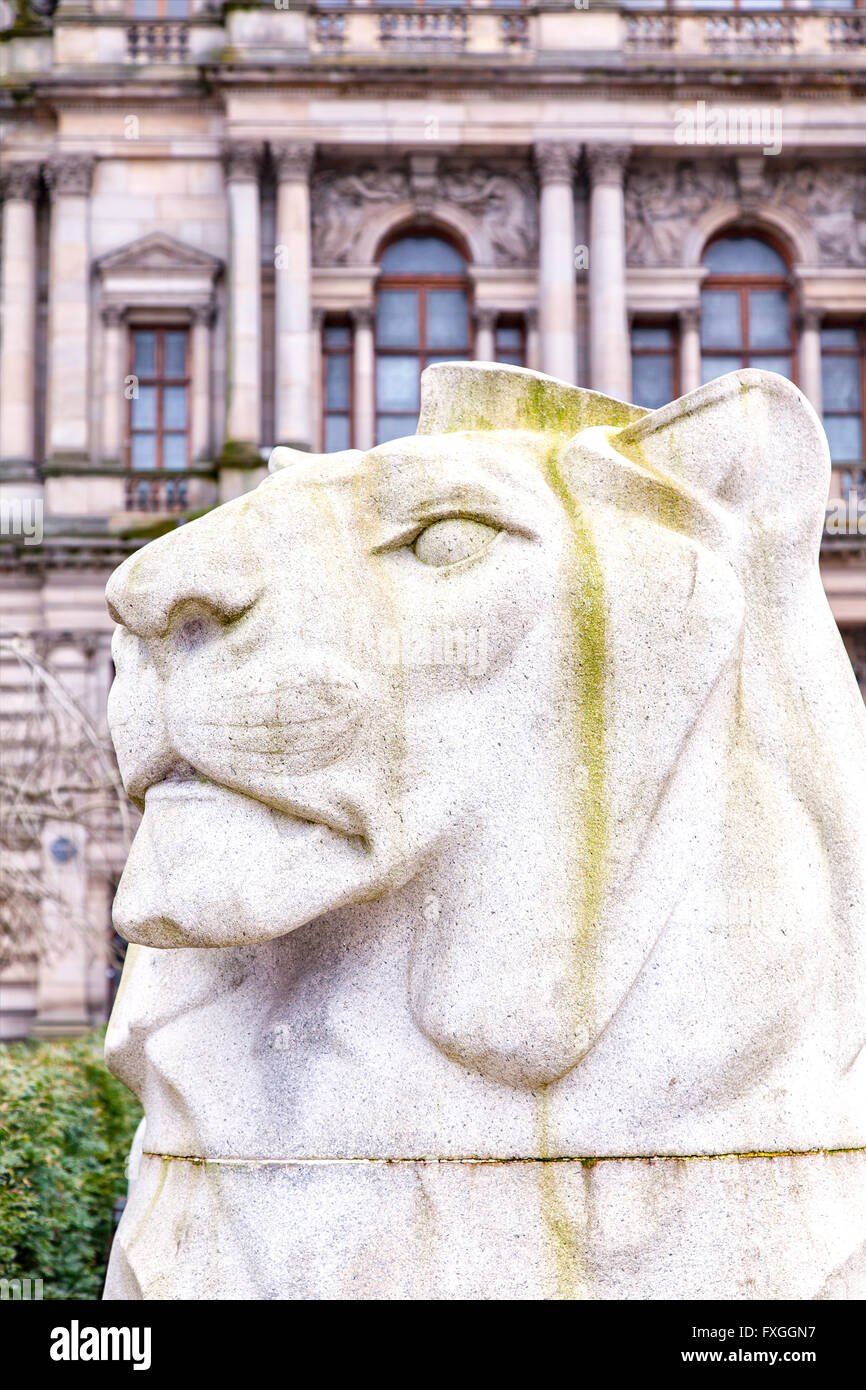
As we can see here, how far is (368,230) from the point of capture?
21.1 m

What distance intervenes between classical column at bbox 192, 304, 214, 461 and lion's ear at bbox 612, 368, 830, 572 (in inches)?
720

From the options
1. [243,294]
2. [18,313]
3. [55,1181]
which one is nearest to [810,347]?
[243,294]

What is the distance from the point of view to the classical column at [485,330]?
20.9 metres

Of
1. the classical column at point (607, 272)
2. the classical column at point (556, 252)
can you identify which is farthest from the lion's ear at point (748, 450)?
the classical column at point (556, 252)

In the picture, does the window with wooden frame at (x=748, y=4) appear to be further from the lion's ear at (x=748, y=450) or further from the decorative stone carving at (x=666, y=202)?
the lion's ear at (x=748, y=450)

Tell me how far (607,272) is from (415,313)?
102 inches

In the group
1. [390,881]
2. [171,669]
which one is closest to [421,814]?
[390,881]

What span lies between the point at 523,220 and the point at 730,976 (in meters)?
19.5

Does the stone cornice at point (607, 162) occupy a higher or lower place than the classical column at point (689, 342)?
higher

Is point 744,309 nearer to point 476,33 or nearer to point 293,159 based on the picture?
point 476,33

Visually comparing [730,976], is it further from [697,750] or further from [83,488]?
[83,488]

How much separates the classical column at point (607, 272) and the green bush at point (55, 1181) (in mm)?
14648

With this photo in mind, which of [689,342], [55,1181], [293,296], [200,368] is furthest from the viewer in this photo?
[689,342]

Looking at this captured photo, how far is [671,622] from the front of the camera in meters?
2.74
